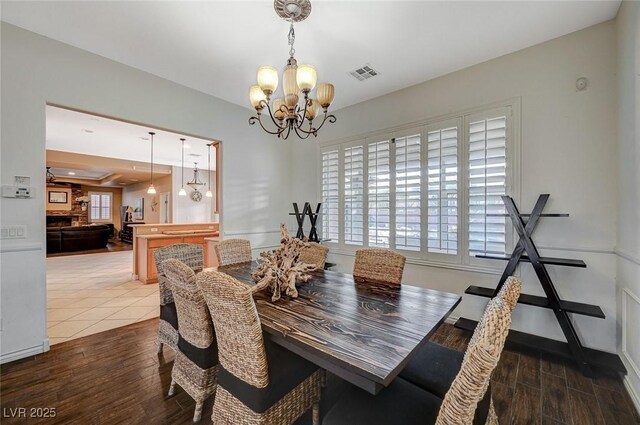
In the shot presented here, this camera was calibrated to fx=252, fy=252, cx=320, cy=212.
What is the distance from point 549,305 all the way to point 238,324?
2.63 m

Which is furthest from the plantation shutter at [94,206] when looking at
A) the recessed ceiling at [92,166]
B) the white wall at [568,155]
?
the white wall at [568,155]

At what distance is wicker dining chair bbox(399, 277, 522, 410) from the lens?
45.3 inches

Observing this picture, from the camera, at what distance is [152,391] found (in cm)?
193

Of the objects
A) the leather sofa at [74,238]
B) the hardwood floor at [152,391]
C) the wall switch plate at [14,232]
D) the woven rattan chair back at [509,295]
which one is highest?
the wall switch plate at [14,232]

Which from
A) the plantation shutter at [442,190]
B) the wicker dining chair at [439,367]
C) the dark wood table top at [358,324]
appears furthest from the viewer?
the plantation shutter at [442,190]

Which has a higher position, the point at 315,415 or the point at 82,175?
the point at 82,175

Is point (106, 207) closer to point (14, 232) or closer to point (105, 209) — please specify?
point (105, 209)

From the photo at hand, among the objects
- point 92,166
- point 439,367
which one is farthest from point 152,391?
point 92,166

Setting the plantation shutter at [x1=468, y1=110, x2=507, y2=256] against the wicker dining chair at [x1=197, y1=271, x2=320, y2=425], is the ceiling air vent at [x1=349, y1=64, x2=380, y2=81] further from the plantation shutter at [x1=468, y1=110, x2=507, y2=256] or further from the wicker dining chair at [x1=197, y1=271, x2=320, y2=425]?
the wicker dining chair at [x1=197, y1=271, x2=320, y2=425]

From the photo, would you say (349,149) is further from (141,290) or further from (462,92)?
(141,290)

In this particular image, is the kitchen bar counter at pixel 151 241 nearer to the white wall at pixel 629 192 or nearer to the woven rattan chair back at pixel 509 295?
the woven rattan chair back at pixel 509 295

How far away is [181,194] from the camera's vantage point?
8.38 m

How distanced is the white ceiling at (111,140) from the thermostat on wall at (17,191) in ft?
5.24

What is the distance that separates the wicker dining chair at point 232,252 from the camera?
2.79 meters
